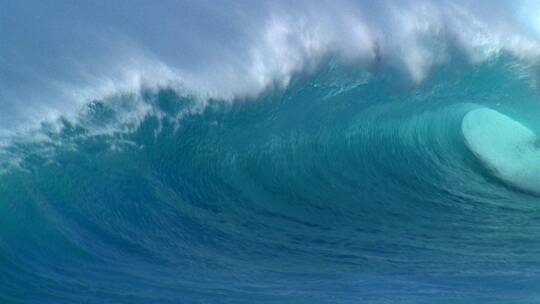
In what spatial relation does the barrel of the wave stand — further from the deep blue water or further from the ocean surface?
the deep blue water

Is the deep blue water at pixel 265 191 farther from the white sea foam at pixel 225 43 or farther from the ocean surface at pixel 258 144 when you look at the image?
the white sea foam at pixel 225 43

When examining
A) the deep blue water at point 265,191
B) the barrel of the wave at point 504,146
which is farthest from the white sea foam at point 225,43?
the barrel of the wave at point 504,146

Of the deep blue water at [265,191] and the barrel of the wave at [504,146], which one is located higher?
the barrel of the wave at [504,146]

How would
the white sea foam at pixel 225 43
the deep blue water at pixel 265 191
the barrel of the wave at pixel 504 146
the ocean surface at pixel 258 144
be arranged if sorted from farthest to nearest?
the barrel of the wave at pixel 504 146 < the deep blue water at pixel 265 191 < the ocean surface at pixel 258 144 < the white sea foam at pixel 225 43

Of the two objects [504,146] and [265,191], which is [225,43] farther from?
[504,146]

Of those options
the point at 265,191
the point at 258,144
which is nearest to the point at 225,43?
the point at 258,144

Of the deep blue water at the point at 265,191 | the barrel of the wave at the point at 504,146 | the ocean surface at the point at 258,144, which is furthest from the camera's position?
the barrel of the wave at the point at 504,146
